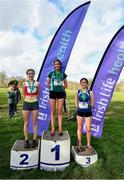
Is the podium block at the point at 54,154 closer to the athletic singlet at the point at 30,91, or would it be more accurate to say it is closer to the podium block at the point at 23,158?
the podium block at the point at 23,158

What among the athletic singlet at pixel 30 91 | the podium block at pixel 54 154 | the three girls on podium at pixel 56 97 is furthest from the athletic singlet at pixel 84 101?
the athletic singlet at pixel 30 91

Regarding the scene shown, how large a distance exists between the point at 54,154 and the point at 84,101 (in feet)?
5.03

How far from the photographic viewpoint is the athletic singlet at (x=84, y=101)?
7625 millimetres

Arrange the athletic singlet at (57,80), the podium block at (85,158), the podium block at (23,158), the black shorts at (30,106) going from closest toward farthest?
1. the podium block at (23,158)
2. the podium block at (85,158)
3. the black shorts at (30,106)
4. the athletic singlet at (57,80)

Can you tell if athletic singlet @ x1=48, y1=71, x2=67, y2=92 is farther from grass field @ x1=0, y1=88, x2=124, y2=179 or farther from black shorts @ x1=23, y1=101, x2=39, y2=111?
grass field @ x1=0, y1=88, x2=124, y2=179

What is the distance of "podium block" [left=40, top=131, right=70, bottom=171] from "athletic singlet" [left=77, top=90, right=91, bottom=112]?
3.26 feet

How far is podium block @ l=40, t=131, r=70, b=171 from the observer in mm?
7066

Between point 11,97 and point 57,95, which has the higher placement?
point 57,95

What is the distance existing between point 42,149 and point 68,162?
0.71 m

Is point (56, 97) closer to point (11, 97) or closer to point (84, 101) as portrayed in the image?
point (84, 101)

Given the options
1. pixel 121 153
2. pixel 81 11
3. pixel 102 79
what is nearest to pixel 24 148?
pixel 121 153

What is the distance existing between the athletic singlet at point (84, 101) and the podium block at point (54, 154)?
994 mm

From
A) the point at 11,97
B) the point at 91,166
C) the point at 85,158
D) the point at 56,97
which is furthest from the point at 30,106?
the point at 11,97

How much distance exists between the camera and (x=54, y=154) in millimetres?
7074
